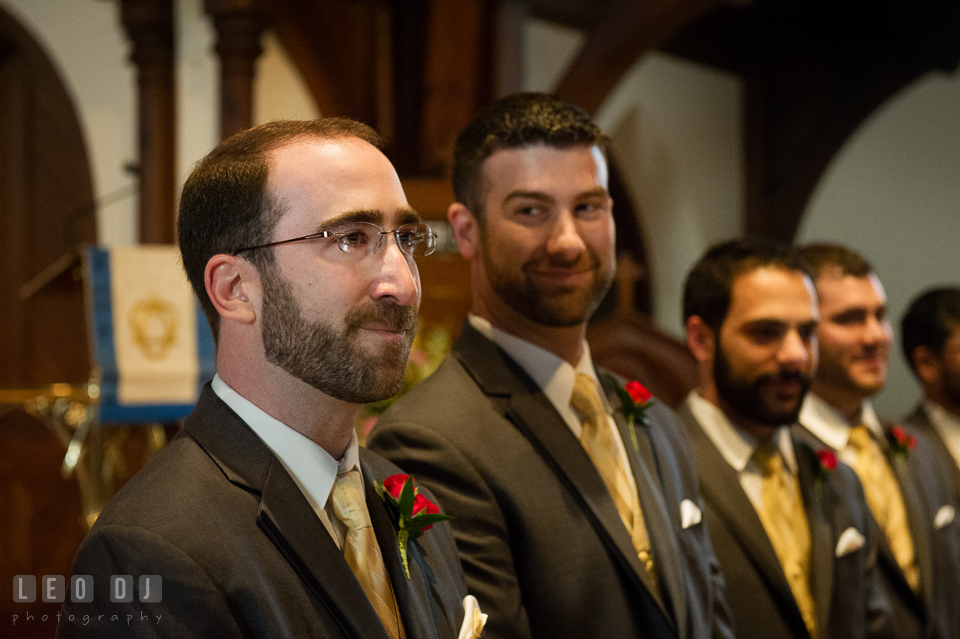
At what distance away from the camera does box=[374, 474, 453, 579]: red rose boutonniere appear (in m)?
1.43

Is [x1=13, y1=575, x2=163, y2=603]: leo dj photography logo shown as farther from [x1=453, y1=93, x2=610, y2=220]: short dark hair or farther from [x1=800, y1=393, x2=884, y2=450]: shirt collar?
[x1=800, y1=393, x2=884, y2=450]: shirt collar

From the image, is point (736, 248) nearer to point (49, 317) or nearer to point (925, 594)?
point (925, 594)

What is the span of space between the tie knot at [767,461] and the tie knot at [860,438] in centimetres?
58

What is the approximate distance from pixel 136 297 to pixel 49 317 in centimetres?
214

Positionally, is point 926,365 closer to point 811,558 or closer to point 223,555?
point 811,558

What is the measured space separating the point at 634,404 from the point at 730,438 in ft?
1.66

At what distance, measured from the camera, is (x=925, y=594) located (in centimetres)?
266

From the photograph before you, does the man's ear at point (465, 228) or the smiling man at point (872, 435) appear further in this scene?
the smiling man at point (872, 435)

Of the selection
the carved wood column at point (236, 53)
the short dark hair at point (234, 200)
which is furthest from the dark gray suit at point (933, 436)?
the carved wood column at point (236, 53)

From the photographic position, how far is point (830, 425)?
2834 millimetres

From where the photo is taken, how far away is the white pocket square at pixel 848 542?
2.36 m

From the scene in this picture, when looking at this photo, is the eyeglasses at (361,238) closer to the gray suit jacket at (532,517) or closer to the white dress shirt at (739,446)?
the gray suit jacket at (532,517)

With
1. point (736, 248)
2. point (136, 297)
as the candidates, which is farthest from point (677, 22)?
point (136, 297)

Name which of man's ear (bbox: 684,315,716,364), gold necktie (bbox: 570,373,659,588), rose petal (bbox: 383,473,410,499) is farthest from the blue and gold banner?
rose petal (bbox: 383,473,410,499)
